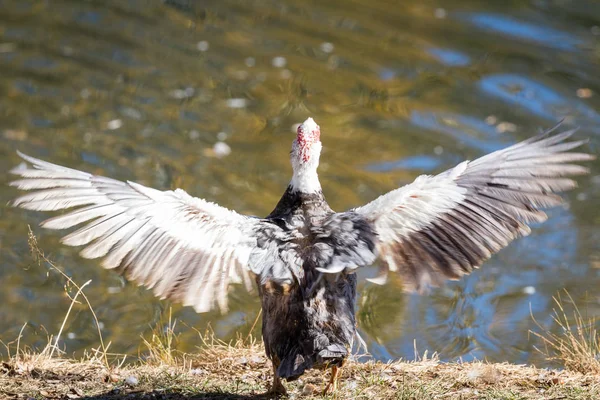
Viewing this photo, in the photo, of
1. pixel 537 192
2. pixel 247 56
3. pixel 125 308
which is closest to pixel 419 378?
pixel 537 192

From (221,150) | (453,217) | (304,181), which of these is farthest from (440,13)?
(453,217)

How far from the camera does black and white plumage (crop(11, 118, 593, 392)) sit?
13.6 ft

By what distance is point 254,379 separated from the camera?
4.90 m

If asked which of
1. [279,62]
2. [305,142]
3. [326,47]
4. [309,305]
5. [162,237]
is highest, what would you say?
[305,142]

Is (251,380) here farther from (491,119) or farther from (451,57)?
(451,57)

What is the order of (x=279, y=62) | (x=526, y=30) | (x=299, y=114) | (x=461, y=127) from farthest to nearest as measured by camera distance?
(x=526, y=30), (x=279, y=62), (x=299, y=114), (x=461, y=127)

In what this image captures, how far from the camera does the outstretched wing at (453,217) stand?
14.2ft

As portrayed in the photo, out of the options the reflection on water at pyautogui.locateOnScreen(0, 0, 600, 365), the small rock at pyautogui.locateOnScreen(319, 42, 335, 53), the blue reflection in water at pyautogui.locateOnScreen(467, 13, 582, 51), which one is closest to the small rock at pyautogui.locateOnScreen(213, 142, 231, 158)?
the reflection on water at pyautogui.locateOnScreen(0, 0, 600, 365)

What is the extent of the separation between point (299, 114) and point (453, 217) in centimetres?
571

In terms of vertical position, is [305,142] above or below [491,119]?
above

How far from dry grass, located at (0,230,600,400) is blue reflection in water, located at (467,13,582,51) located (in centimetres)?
669

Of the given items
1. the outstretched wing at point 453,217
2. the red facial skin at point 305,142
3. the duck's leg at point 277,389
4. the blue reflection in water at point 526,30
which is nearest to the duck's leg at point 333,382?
the duck's leg at point 277,389

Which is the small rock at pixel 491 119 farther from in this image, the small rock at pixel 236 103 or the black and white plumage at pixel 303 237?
the black and white plumage at pixel 303 237

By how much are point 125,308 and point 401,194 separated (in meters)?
3.65
